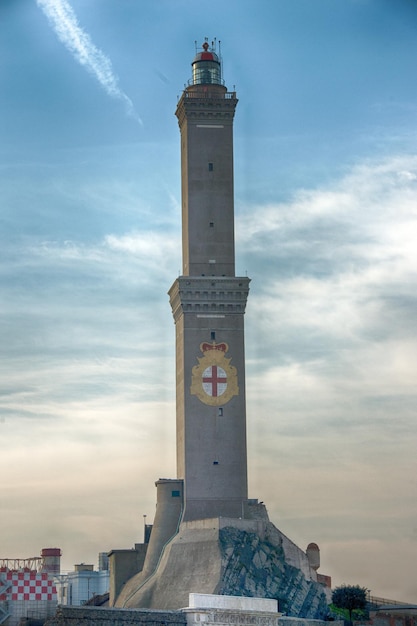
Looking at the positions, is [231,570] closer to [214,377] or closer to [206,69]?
[214,377]

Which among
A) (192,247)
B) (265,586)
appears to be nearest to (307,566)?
(265,586)

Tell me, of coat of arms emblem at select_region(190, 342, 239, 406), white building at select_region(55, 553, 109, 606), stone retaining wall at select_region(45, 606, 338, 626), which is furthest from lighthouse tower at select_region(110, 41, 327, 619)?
stone retaining wall at select_region(45, 606, 338, 626)

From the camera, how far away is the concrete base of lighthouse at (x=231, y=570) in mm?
121125

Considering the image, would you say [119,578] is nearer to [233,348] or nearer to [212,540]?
[212,540]

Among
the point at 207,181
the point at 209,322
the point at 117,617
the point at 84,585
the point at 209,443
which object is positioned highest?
the point at 207,181

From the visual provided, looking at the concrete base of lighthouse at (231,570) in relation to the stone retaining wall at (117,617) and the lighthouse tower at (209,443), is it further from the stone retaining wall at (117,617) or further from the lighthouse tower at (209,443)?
the stone retaining wall at (117,617)

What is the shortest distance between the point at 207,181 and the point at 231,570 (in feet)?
105

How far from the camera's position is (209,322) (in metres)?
130

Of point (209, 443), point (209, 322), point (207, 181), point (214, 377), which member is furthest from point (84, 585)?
point (207, 181)

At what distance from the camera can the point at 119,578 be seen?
13012 cm

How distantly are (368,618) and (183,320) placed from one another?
28127 millimetres

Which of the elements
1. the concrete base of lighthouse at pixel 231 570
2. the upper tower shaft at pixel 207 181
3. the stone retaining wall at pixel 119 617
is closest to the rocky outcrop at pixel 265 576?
the concrete base of lighthouse at pixel 231 570

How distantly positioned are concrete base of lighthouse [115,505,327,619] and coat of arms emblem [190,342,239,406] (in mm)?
9996

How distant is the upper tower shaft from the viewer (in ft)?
433
